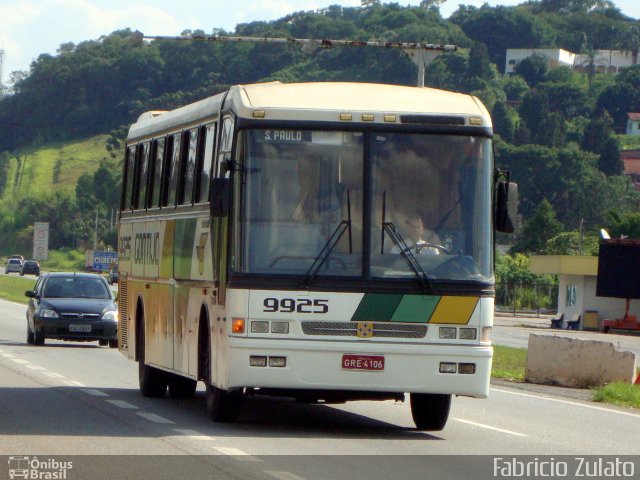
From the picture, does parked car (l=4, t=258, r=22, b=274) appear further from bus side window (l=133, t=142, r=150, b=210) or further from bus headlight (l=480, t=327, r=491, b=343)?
bus headlight (l=480, t=327, r=491, b=343)

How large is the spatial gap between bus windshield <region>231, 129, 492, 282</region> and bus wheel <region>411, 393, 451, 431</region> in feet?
4.96

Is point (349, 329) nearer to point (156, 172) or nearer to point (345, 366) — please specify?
point (345, 366)

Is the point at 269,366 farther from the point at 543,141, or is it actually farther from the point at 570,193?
the point at 543,141

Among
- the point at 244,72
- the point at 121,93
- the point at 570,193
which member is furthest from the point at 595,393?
the point at 121,93

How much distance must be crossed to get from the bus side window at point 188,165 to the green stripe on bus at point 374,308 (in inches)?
108

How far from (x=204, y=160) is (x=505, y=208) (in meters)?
3.08

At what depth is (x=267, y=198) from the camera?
1350 cm

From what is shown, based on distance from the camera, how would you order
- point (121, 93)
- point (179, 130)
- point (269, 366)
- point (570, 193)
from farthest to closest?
point (121, 93) < point (570, 193) < point (179, 130) < point (269, 366)

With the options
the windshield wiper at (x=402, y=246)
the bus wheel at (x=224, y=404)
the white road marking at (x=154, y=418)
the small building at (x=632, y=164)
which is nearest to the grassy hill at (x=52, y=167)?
the small building at (x=632, y=164)

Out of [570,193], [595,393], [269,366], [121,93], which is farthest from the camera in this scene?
[121,93]

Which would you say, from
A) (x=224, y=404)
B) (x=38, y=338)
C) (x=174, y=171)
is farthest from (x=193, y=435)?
(x=38, y=338)

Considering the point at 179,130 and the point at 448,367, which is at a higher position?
the point at 179,130

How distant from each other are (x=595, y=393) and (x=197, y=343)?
797 centimetres

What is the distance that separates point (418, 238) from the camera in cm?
1355
